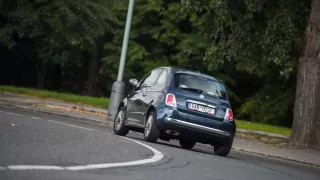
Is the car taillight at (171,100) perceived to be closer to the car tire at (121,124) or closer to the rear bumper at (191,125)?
the rear bumper at (191,125)

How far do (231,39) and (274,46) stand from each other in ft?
6.38

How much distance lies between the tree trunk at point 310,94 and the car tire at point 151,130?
7.17 meters

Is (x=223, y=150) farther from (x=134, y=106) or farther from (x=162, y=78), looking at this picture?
(x=134, y=106)

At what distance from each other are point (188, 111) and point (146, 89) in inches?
66.9

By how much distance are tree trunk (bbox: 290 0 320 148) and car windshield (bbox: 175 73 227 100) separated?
20.5 ft

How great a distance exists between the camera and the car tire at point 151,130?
1485 centimetres

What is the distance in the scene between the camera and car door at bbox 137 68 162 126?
15.7 m

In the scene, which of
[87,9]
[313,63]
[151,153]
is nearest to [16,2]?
[87,9]

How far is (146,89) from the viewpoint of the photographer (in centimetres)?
1617

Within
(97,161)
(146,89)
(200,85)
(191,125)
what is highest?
(200,85)

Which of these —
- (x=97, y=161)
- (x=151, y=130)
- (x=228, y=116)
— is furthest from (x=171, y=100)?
(x=97, y=161)

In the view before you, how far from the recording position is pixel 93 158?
32.9ft

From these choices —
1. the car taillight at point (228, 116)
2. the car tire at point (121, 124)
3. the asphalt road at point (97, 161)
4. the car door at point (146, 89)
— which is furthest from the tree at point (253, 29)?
the asphalt road at point (97, 161)

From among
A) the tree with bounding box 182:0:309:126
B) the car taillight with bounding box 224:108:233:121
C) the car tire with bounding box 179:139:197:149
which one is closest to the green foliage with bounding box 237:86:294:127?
the tree with bounding box 182:0:309:126
